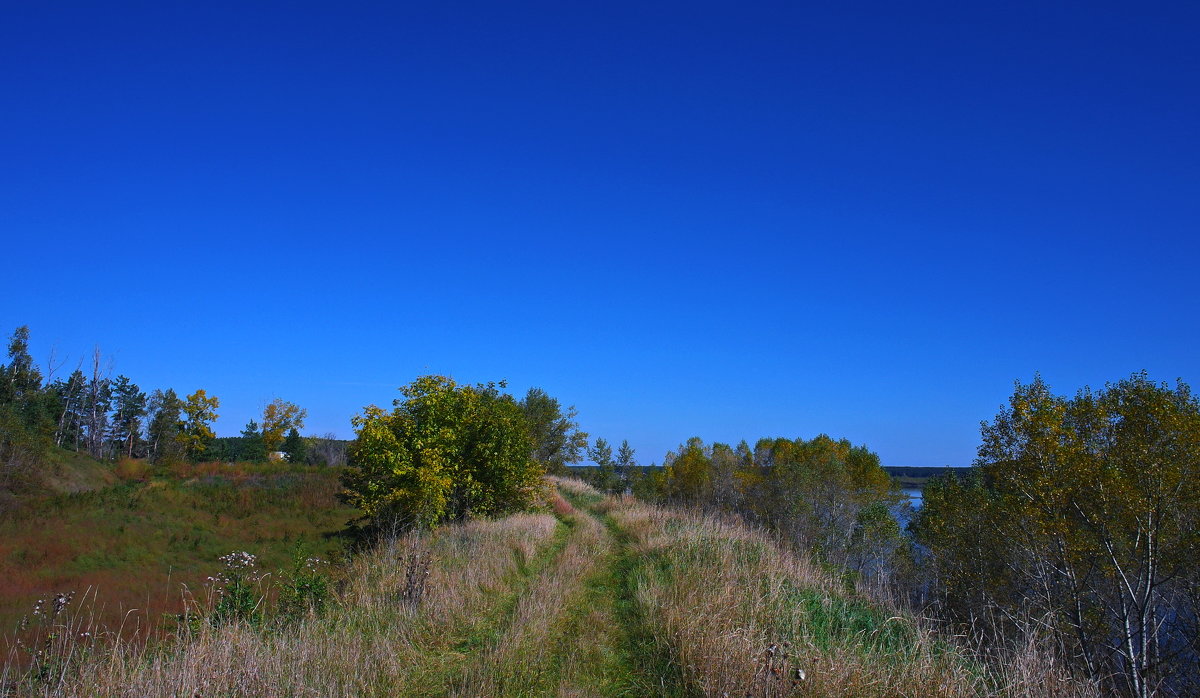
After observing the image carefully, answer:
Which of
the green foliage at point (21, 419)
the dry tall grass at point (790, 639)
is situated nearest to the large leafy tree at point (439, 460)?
the dry tall grass at point (790, 639)

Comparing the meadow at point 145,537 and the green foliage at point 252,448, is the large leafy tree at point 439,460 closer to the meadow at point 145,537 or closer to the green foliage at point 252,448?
the meadow at point 145,537

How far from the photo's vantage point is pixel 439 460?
16578mm

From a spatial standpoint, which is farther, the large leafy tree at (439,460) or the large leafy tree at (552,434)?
the large leafy tree at (552,434)

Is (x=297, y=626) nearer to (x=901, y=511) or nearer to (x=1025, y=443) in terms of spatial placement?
(x=1025, y=443)

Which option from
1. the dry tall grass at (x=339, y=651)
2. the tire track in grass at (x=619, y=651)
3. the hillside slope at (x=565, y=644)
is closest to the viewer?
the dry tall grass at (x=339, y=651)

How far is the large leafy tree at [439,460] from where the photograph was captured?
15977 mm

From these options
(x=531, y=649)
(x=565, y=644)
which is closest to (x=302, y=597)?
(x=531, y=649)

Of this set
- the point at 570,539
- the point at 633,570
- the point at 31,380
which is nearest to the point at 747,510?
the point at 570,539

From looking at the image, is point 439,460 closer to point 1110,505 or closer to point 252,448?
point 1110,505

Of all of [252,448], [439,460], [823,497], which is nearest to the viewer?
[439,460]

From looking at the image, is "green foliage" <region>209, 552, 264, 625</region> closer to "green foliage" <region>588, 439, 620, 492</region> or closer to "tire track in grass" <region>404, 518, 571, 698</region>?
"tire track in grass" <region>404, 518, 571, 698</region>

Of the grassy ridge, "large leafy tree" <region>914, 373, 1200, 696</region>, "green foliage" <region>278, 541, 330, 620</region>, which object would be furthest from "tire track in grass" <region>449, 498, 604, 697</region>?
"large leafy tree" <region>914, 373, 1200, 696</region>

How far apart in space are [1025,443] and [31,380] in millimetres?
90150

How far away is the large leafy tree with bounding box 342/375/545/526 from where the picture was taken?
16.0 meters
